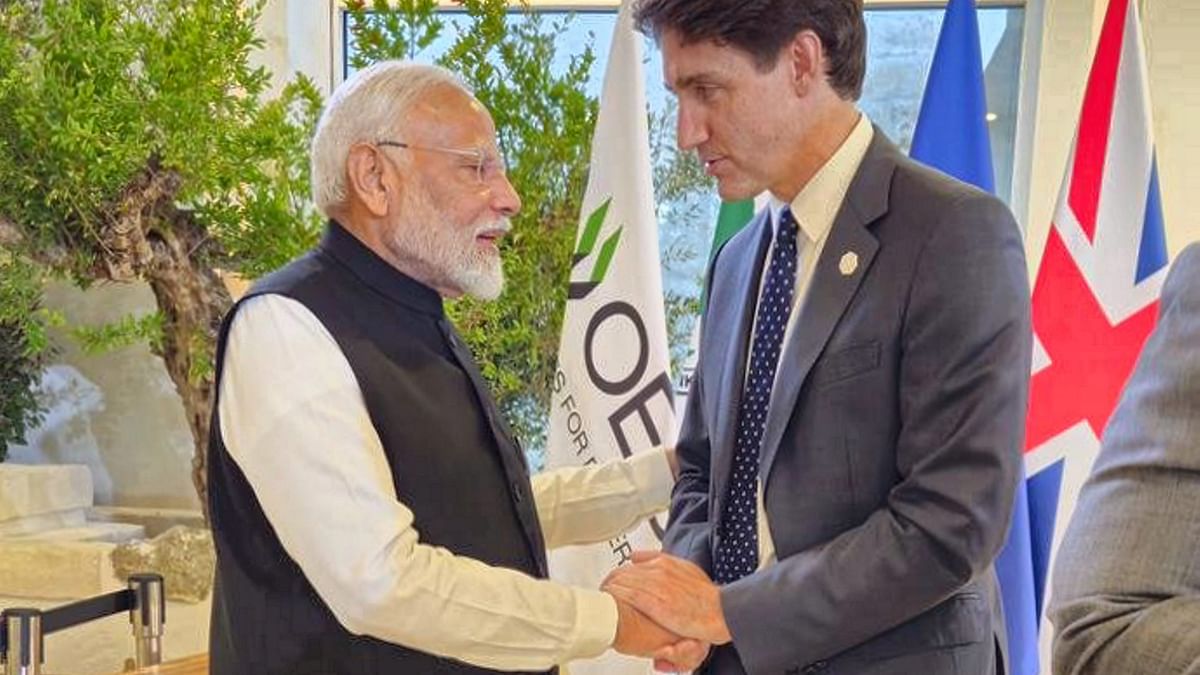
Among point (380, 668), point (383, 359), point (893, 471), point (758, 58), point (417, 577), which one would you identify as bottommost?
point (380, 668)

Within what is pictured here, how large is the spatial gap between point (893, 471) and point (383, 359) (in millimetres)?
629

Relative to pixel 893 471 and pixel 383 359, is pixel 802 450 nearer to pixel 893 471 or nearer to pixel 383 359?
pixel 893 471

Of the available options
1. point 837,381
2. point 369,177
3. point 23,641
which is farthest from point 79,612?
point 837,381

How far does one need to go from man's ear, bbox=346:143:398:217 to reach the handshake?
1.88 feet

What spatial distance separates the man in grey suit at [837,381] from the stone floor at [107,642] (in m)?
2.49

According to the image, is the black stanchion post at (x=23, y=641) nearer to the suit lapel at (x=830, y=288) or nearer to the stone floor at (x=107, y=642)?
the suit lapel at (x=830, y=288)

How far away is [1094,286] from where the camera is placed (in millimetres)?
3023

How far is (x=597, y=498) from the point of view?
215cm

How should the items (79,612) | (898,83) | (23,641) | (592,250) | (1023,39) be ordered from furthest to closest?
(898,83) → (1023,39) → (592,250) → (79,612) → (23,641)

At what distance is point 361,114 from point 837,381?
715 mm

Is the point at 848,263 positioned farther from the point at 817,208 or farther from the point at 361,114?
the point at 361,114

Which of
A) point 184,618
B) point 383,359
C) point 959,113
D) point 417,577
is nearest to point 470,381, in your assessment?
point 383,359

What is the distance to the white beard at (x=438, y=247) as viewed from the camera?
1788 millimetres

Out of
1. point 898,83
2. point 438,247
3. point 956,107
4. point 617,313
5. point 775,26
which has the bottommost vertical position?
point 617,313
